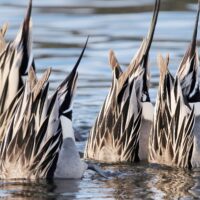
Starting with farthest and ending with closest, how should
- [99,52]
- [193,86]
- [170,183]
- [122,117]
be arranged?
[99,52] < [122,117] < [193,86] < [170,183]

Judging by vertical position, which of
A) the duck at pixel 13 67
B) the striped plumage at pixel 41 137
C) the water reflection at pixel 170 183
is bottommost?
the water reflection at pixel 170 183

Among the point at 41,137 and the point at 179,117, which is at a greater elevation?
the point at 179,117

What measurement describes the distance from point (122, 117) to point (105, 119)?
6.4 inches

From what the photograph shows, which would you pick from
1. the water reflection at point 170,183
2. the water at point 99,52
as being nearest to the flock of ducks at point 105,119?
the water at point 99,52

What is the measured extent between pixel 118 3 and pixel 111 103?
23.2 feet

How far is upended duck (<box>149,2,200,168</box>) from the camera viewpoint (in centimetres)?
1047

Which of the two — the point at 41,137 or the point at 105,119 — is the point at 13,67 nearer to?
the point at 105,119

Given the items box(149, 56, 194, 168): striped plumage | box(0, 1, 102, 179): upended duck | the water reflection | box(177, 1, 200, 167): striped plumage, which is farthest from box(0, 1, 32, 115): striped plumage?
the water reflection

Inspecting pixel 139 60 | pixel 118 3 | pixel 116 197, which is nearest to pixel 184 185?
pixel 116 197

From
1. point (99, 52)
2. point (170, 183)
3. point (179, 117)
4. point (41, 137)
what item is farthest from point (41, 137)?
point (99, 52)

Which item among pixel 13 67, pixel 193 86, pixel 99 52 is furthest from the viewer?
pixel 99 52

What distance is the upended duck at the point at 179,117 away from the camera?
34.3 ft

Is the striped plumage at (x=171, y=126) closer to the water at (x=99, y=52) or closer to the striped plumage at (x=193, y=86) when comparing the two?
the striped plumage at (x=193, y=86)

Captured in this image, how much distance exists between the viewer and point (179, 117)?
414 inches
